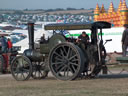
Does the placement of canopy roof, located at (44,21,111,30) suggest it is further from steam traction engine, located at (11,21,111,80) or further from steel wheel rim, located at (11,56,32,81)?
steel wheel rim, located at (11,56,32,81)

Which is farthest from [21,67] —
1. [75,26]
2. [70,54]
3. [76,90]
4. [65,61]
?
[76,90]

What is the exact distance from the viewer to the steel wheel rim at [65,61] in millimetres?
13521

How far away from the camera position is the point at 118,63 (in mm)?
13734

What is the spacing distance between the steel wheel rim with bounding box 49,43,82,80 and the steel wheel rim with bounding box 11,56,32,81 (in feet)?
3.98

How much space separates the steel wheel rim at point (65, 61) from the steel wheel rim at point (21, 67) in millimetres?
1214

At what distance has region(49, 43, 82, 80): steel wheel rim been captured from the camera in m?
13.5

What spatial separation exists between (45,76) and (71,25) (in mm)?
2724

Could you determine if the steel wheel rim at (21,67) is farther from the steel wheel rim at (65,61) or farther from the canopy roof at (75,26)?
the canopy roof at (75,26)

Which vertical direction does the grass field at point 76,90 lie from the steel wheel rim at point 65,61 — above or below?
below

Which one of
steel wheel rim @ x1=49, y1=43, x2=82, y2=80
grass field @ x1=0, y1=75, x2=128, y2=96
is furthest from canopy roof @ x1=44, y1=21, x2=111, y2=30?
grass field @ x1=0, y1=75, x2=128, y2=96

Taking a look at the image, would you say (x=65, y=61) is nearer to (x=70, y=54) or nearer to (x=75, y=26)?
(x=70, y=54)

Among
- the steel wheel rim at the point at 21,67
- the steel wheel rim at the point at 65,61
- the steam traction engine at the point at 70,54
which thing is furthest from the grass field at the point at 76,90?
the steel wheel rim at the point at 21,67

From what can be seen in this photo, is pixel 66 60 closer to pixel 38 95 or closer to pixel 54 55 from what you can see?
pixel 54 55

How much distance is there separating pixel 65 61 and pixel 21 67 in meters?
1.98
